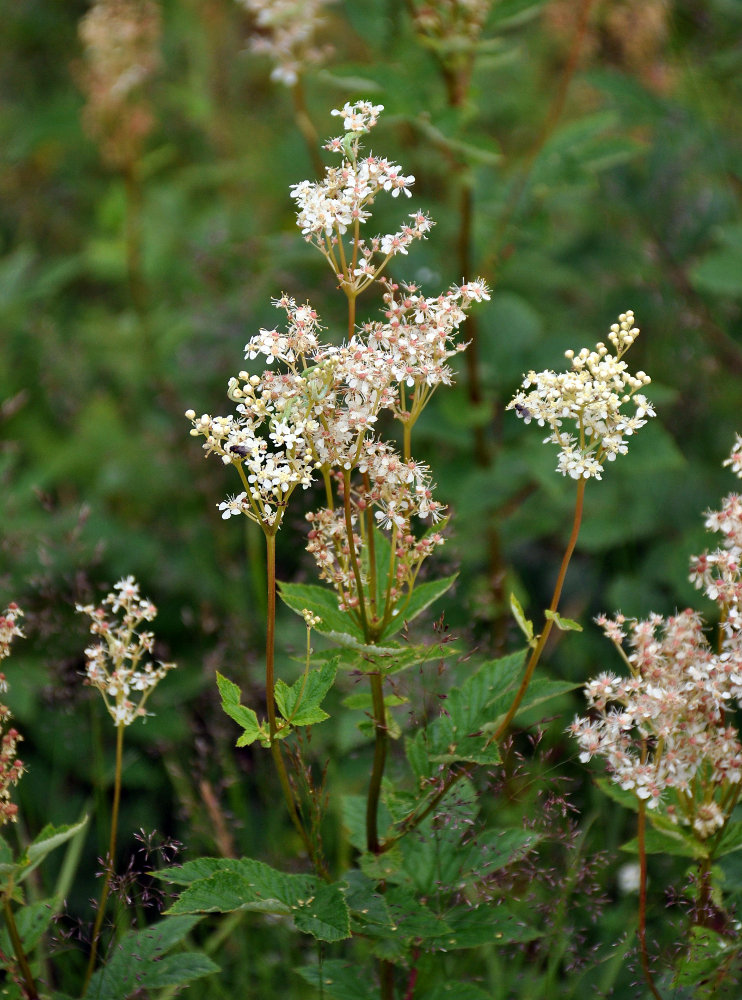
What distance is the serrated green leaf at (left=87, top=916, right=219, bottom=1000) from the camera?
167 centimetres

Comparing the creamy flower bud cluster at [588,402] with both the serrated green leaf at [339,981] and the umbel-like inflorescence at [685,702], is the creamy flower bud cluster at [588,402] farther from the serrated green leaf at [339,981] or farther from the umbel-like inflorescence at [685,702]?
the serrated green leaf at [339,981]

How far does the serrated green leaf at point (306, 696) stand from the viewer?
4.98ft

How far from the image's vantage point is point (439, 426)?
3141 mm

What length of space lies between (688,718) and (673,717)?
0.06 metres

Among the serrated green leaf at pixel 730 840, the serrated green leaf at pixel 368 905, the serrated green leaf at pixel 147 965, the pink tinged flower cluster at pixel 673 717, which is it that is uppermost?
the pink tinged flower cluster at pixel 673 717

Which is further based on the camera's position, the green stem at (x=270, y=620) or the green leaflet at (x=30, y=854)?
the green leaflet at (x=30, y=854)

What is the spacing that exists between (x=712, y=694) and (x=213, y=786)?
66.4 inches

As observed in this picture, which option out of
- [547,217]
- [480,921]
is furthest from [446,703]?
[547,217]

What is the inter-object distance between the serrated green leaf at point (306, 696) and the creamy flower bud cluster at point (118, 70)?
3.26 meters

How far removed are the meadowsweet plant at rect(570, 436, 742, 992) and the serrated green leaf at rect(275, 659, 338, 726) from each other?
41 centimetres

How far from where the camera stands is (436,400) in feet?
11.1

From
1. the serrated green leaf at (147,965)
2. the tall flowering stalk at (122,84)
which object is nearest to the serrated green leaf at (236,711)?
the serrated green leaf at (147,965)

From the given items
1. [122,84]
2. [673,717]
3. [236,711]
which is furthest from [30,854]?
[122,84]

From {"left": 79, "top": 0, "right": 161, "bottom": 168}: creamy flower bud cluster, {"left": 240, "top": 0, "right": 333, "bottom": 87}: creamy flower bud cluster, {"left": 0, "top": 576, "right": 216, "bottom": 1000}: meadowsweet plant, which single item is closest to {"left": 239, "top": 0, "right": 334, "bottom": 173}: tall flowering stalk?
{"left": 240, "top": 0, "right": 333, "bottom": 87}: creamy flower bud cluster
